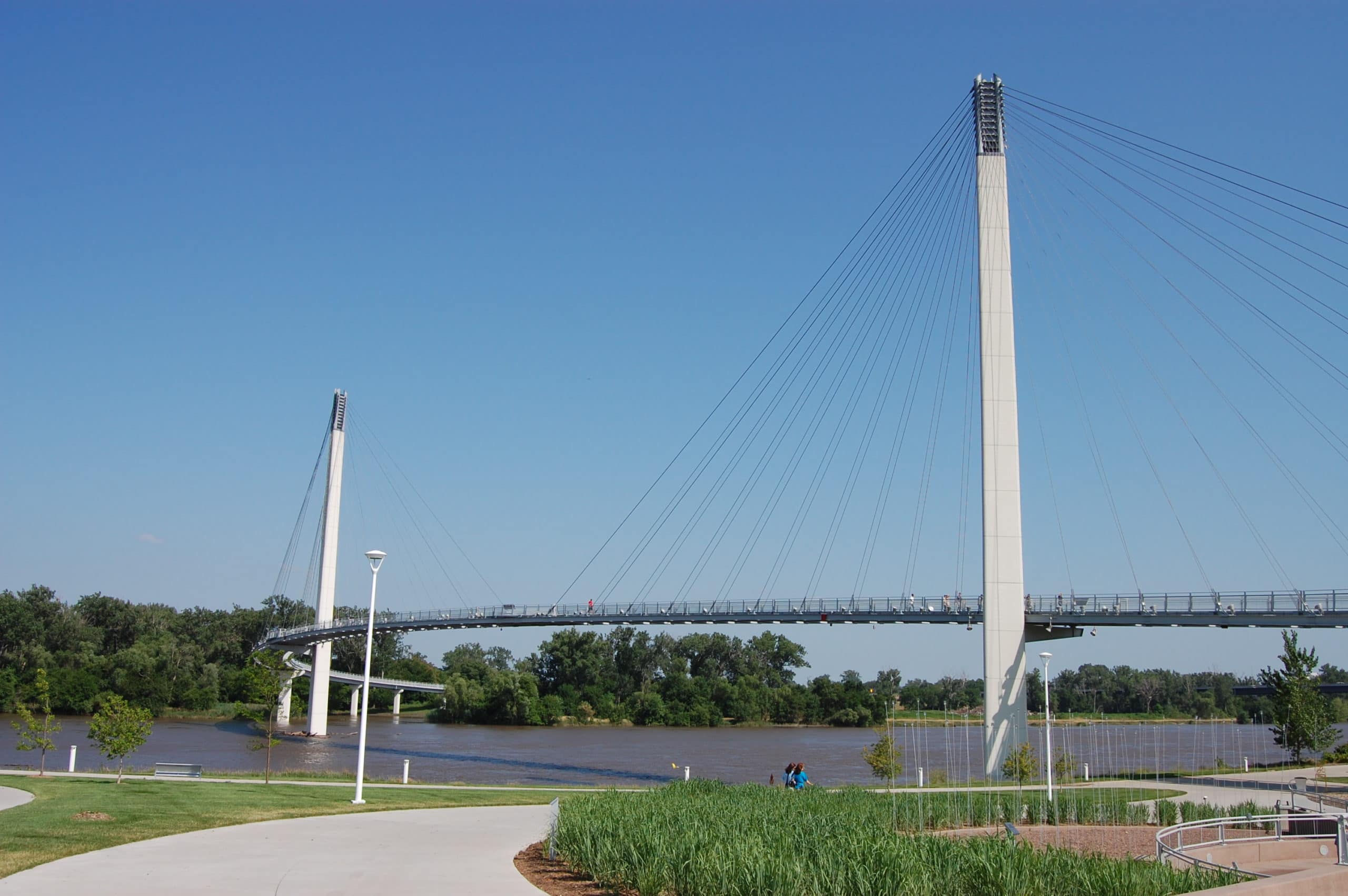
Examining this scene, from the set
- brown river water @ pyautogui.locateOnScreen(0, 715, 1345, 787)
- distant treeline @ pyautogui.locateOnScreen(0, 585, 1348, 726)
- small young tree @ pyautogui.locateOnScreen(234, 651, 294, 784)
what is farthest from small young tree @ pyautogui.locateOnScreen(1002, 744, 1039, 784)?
distant treeline @ pyautogui.locateOnScreen(0, 585, 1348, 726)

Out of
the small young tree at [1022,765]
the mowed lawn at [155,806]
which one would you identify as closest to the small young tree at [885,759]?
the small young tree at [1022,765]

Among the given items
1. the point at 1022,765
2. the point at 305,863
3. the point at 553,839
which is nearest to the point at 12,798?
the point at 305,863

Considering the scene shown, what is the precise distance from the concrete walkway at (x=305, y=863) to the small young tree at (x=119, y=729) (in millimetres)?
13816

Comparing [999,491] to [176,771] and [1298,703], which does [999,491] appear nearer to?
[1298,703]

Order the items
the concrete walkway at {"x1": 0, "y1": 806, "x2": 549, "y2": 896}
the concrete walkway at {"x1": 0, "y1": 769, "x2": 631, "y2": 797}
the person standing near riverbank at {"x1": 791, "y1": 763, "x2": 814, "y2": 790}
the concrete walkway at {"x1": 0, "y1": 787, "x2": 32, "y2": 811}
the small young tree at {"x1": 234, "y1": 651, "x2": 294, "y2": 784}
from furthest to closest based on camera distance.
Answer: the small young tree at {"x1": 234, "y1": 651, "x2": 294, "y2": 784}, the concrete walkway at {"x1": 0, "y1": 769, "x2": 631, "y2": 797}, the person standing near riverbank at {"x1": 791, "y1": 763, "x2": 814, "y2": 790}, the concrete walkway at {"x1": 0, "y1": 787, "x2": 32, "y2": 811}, the concrete walkway at {"x1": 0, "y1": 806, "x2": 549, "y2": 896}

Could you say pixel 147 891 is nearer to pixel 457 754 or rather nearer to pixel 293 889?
pixel 293 889

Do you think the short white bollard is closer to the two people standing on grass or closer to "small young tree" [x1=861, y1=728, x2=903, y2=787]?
the two people standing on grass

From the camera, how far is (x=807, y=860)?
12250 mm

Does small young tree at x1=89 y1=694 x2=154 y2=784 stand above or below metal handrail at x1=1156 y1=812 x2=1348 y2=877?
below

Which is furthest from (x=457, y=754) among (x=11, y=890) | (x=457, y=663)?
(x=457, y=663)

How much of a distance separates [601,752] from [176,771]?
3518 cm

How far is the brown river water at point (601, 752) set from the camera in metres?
47.1

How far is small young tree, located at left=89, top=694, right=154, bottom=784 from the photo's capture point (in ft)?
101

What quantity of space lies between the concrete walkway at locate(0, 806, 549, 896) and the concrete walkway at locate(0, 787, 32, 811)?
5882 mm
